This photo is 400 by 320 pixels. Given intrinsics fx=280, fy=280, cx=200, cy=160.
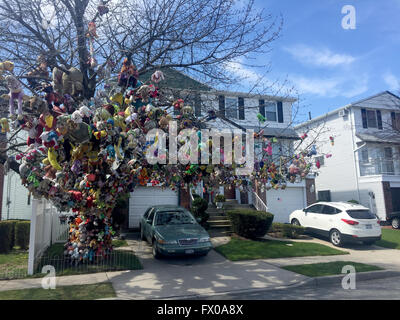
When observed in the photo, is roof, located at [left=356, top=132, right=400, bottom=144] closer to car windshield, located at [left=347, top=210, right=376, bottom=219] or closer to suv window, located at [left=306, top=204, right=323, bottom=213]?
suv window, located at [left=306, top=204, right=323, bottom=213]

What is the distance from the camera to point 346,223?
1097cm

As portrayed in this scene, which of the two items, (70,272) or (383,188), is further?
(383,188)

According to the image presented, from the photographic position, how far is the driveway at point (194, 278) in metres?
5.96

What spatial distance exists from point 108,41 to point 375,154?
68.9ft

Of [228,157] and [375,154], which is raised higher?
[375,154]

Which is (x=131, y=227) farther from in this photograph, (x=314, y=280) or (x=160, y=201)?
(x=314, y=280)

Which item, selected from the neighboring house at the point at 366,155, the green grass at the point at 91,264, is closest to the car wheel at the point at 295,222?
the neighboring house at the point at 366,155

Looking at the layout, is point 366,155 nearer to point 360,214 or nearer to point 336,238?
point 360,214

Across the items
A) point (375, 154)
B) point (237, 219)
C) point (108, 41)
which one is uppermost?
point (108, 41)

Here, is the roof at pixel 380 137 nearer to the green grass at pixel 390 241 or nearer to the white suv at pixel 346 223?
the green grass at pixel 390 241

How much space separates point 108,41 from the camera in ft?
27.1
